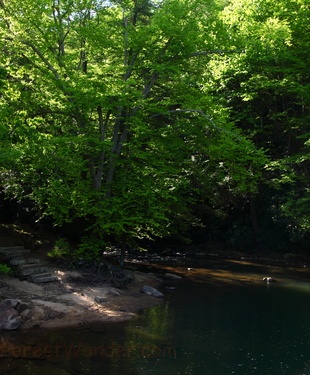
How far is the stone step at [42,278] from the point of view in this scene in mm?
15484

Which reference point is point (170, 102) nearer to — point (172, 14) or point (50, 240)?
point (172, 14)

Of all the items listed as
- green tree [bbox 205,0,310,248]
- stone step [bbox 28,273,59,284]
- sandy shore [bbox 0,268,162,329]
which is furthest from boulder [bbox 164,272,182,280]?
green tree [bbox 205,0,310,248]

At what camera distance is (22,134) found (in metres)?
13.0

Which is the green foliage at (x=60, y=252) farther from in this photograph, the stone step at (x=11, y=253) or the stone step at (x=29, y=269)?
the stone step at (x=29, y=269)

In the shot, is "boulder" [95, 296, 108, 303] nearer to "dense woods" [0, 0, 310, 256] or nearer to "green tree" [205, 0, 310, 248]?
"dense woods" [0, 0, 310, 256]

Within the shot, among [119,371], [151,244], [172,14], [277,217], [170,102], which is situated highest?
[172,14]

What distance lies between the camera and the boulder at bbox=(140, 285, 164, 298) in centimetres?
1725

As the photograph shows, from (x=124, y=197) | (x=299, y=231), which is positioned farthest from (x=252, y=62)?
(x=124, y=197)

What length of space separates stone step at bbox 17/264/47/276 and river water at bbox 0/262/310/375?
417cm

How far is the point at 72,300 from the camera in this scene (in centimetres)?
1455

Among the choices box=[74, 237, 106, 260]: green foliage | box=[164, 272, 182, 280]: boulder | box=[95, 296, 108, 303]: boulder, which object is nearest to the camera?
box=[95, 296, 108, 303]: boulder

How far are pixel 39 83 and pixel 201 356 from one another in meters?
13.3

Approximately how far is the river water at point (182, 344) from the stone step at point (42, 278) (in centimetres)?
368

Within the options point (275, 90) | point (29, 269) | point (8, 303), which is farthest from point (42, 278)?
point (275, 90)
